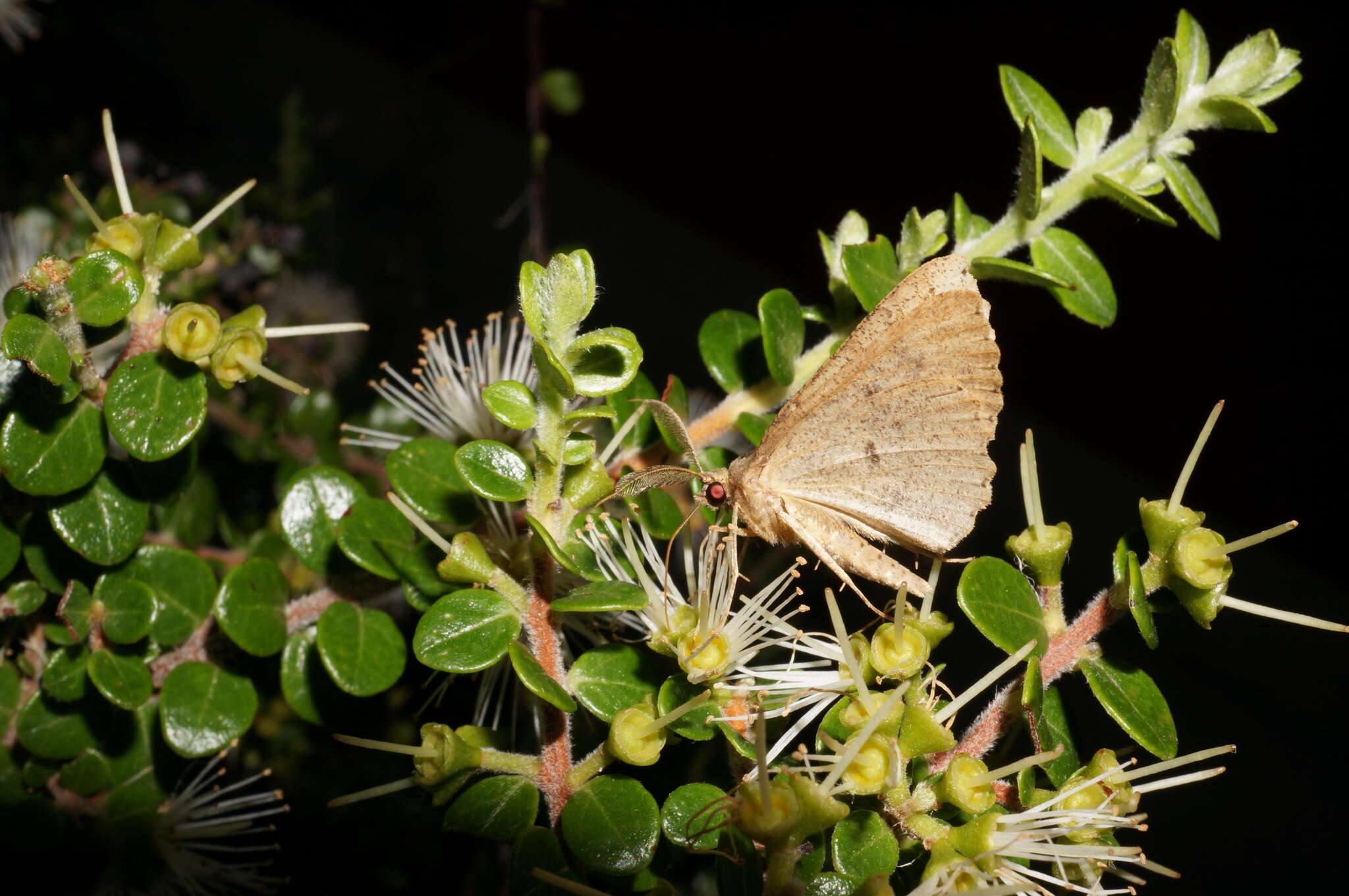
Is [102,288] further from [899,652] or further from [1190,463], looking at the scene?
[1190,463]

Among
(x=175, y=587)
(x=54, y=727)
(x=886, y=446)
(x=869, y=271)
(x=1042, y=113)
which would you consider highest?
(x=1042, y=113)

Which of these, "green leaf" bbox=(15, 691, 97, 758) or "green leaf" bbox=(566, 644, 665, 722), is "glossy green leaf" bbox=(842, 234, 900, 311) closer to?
"green leaf" bbox=(566, 644, 665, 722)

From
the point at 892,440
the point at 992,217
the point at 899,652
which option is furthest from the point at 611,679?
the point at 992,217

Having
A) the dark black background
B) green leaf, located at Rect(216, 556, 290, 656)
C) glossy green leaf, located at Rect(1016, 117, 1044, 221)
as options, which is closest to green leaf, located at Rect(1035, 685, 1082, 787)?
glossy green leaf, located at Rect(1016, 117, 1044, 221)


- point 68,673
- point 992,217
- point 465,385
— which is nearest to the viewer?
point 68,673

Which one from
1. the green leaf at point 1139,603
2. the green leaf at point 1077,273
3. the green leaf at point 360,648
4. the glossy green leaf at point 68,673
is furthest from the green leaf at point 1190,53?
the glossy green leaf at point 68,673

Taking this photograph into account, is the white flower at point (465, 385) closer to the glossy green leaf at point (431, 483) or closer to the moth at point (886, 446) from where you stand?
the glossy green leaf at point (431, 483)

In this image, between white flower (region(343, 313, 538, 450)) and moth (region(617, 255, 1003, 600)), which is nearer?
moth (region(617, 255, 1003, 600))
